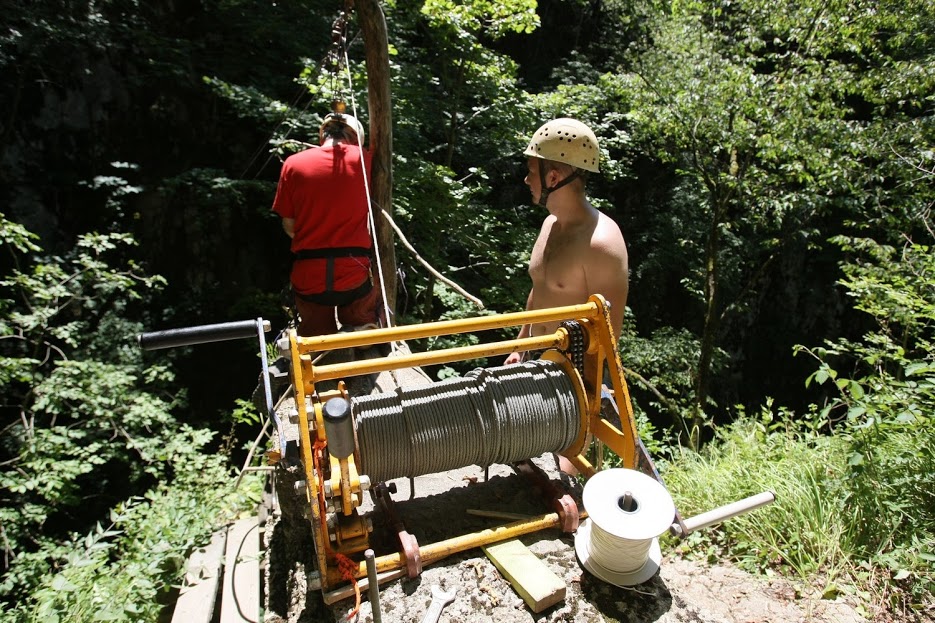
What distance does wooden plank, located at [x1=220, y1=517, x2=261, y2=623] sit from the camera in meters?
3.23

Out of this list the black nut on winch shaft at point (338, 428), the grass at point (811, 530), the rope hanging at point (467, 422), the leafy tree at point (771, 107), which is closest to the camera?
the black nut on winch shaft at point (338, 428)

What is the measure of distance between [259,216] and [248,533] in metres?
7.56

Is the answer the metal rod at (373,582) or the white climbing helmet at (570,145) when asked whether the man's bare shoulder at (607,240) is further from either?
the metal rod at (373,582)

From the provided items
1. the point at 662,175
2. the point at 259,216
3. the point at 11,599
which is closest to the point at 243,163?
the point at 259,216

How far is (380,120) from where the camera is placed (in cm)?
419

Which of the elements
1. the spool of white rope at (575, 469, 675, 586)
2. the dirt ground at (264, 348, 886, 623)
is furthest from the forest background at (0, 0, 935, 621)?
the spool of white rope at (575, 469, 675, 586)

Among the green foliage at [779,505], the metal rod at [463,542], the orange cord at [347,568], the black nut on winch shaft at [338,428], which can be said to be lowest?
the green foliage at [779,505]

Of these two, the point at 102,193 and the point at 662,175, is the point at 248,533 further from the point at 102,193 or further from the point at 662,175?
the point at 662,175

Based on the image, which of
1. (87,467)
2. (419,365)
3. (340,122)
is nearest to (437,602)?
(419,365)

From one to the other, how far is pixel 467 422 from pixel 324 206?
2.11 metres

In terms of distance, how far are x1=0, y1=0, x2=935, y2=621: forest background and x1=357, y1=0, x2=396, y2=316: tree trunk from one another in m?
0.35

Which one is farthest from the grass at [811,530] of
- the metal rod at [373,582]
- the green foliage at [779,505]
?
the metal rod at [373,582]

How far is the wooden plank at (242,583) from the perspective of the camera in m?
3.23

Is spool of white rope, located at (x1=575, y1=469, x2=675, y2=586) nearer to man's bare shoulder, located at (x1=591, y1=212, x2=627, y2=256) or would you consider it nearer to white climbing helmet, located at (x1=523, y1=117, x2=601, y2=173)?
man's bare shoulder, located at (x1=591, y1=212, x2=627, y2=256)
